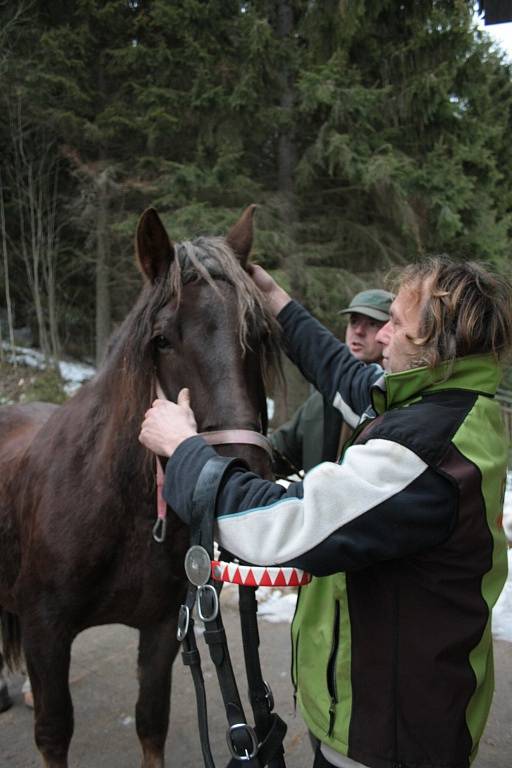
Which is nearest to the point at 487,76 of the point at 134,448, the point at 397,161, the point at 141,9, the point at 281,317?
the point at 397,161

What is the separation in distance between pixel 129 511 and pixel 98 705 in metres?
1.72

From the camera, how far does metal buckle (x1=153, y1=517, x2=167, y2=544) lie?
6.14 ft

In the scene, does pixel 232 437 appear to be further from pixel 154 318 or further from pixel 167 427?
pixel 154 318

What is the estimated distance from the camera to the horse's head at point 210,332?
4.98 feet

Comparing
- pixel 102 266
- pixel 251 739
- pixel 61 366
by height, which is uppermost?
pixel 251 739

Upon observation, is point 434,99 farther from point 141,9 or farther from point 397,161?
point 141,9

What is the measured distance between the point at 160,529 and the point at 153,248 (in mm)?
911

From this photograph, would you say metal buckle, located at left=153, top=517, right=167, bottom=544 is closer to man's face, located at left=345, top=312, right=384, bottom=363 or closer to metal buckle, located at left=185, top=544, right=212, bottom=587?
metal buckle, located at left=185, top=544, right=212, bottom=587

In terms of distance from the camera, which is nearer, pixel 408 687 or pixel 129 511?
pixel 408 687

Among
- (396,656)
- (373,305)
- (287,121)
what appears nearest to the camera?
(396,656)

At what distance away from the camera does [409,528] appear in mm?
1077

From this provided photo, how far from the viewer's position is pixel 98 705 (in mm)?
3061

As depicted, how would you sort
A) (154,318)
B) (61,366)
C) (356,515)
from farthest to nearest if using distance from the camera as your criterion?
(61,366), (154,318), (356,515)

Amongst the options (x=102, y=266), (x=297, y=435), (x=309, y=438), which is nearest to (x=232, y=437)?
(x=309, y=438)
